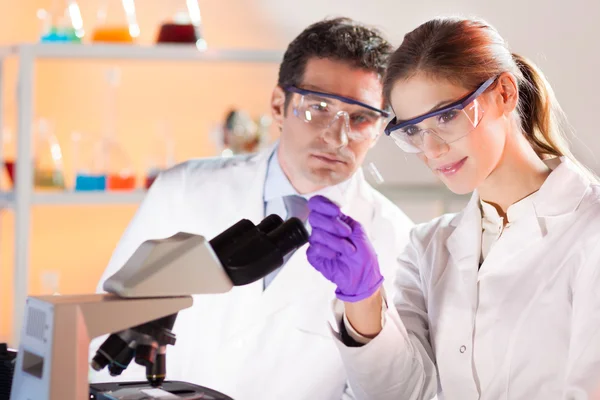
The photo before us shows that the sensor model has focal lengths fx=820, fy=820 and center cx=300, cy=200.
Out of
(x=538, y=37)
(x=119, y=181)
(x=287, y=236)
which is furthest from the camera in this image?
(x=538, y=37)

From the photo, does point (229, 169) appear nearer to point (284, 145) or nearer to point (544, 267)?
point (284, 145)

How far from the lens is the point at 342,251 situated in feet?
4.79

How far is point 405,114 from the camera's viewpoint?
5.05 ft

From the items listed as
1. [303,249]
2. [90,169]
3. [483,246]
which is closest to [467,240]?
[483,246]

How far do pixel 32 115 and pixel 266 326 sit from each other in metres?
1.60

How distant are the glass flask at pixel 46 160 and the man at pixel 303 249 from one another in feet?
3.99

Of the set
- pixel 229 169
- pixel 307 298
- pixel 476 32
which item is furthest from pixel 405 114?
pixel 229 169

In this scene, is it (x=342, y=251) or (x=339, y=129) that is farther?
(x=339, y=129)

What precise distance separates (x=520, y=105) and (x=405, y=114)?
0.85ft

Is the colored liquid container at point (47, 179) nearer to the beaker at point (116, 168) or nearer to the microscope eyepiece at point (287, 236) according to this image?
the beaker at point (116, 168)

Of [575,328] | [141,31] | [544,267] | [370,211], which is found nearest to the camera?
[575,328]

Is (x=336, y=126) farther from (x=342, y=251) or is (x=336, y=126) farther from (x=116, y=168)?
(x=116, y=168)

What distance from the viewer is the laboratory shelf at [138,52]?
3143 millimetres

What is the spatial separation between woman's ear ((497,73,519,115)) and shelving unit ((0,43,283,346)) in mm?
1749
